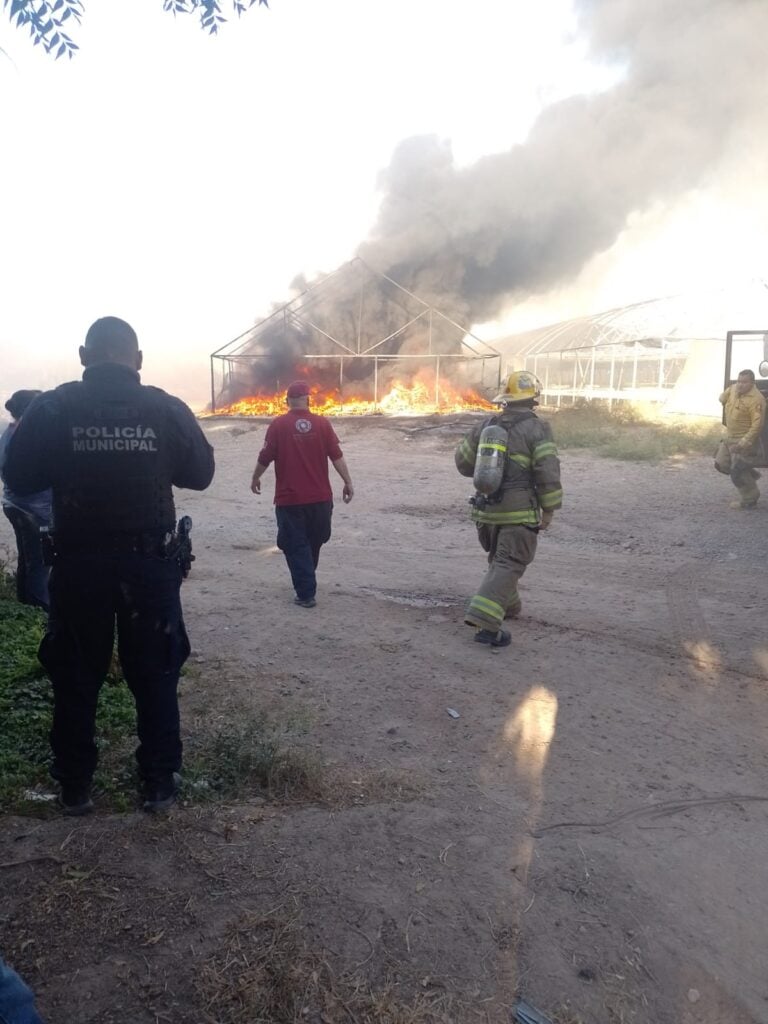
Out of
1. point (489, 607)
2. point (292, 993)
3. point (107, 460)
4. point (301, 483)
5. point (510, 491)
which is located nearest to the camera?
point (292, 993)

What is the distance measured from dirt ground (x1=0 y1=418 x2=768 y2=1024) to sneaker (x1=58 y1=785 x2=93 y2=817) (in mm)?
61

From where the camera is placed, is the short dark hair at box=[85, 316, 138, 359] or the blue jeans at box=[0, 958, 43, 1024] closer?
the blue jeans at box=[0, 958, 43, 1024]

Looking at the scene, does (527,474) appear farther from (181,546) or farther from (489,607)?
(181,546)

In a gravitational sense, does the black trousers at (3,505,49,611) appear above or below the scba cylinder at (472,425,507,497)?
below

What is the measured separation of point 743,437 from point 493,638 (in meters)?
5.61

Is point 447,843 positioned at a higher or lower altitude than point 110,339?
lower

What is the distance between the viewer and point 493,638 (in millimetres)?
5027

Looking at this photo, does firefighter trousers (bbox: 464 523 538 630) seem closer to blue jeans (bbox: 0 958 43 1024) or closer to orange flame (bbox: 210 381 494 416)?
blue jeans (bbox: 0 958 43 1024)

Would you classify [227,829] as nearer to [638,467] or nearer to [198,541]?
[198,541]

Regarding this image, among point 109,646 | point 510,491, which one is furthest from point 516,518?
point 109,646

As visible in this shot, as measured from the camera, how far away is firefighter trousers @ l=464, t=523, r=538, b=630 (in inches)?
195

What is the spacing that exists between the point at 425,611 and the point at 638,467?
770 centimetres

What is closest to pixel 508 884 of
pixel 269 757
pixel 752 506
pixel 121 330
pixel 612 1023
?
pixel 612 1023

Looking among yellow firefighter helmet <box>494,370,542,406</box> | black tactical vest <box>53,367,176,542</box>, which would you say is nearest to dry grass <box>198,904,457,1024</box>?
black tactical vest <box>53,367,176,542</box>
